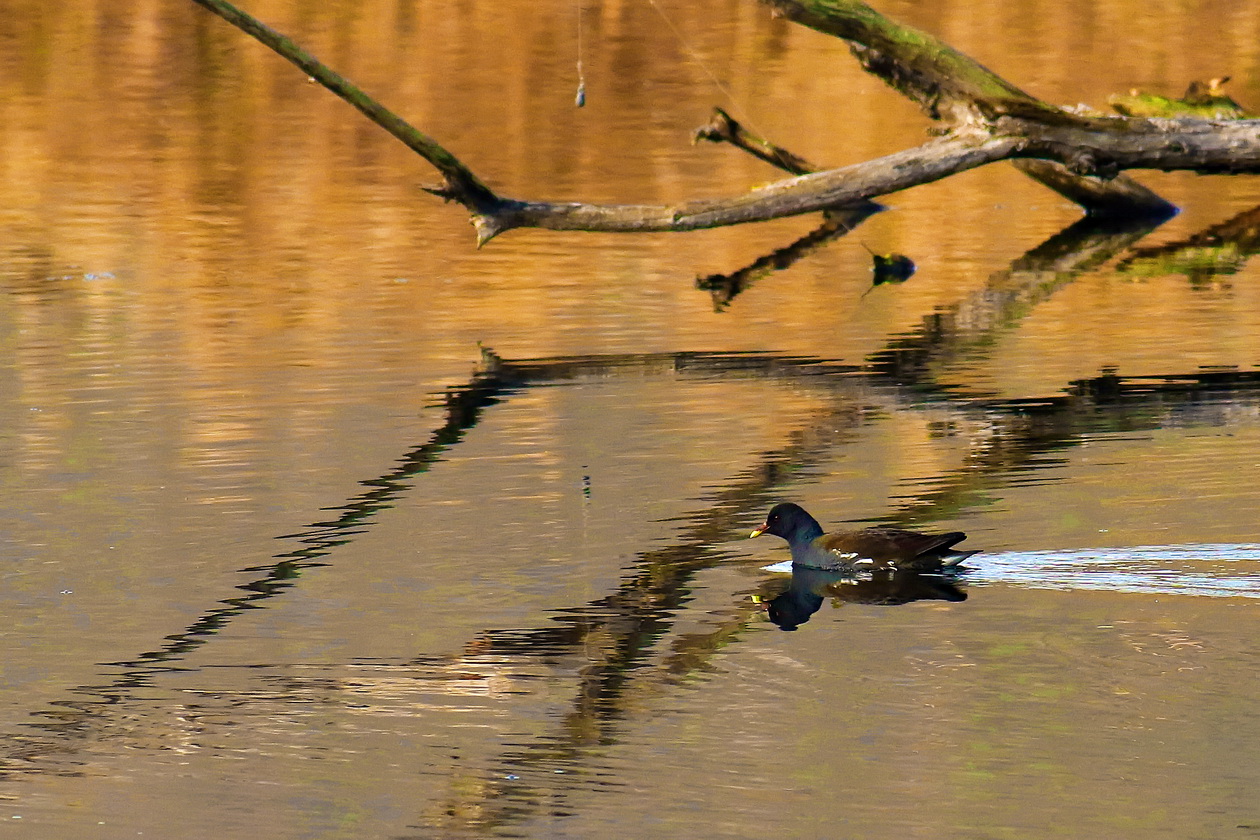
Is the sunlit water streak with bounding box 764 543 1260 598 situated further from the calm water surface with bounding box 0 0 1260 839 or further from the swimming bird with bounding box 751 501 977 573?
the swimming bird with bounding box 751 501 977 573

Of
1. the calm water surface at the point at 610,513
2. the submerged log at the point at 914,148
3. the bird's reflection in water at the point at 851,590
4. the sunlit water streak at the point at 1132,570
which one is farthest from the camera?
the submerged log at the point at 914,148

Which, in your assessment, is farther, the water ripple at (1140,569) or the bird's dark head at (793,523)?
the bird's dark head at (793,523)

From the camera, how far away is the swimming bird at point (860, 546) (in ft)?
29.9

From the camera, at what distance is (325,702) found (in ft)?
24.9

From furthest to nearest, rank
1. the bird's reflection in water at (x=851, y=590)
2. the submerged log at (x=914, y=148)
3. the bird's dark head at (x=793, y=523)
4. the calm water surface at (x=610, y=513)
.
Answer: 1. the submerged log at (x=914, y=148)
2. the bird's dark head at (x=793, y=523)
3. the bird's reflection in water at (x=851, y=590)
4. the calm water surface at (x=610, y=513)

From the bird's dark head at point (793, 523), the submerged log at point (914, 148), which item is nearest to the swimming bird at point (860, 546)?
the bird's dark head at point (793, 523)

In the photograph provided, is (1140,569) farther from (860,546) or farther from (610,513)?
(610,513)

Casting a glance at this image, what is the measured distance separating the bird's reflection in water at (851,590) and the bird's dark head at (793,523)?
0.42ft

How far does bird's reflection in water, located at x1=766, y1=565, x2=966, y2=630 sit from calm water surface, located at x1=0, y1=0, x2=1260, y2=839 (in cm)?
4

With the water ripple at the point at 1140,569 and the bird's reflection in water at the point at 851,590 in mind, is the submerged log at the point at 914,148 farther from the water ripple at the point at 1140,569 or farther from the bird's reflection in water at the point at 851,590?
the water ripple at the point at 1140,569

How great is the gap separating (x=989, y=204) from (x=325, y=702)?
15978 mm

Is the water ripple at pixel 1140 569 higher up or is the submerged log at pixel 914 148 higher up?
the submerged log at pixel 914 148

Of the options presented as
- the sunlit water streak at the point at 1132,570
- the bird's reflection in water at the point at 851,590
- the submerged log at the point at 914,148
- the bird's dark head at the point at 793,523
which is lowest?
the bird's reflection in water at the point at 851,590

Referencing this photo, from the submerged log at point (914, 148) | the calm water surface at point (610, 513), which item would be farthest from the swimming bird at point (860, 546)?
the submerged log at point (914, 148)
